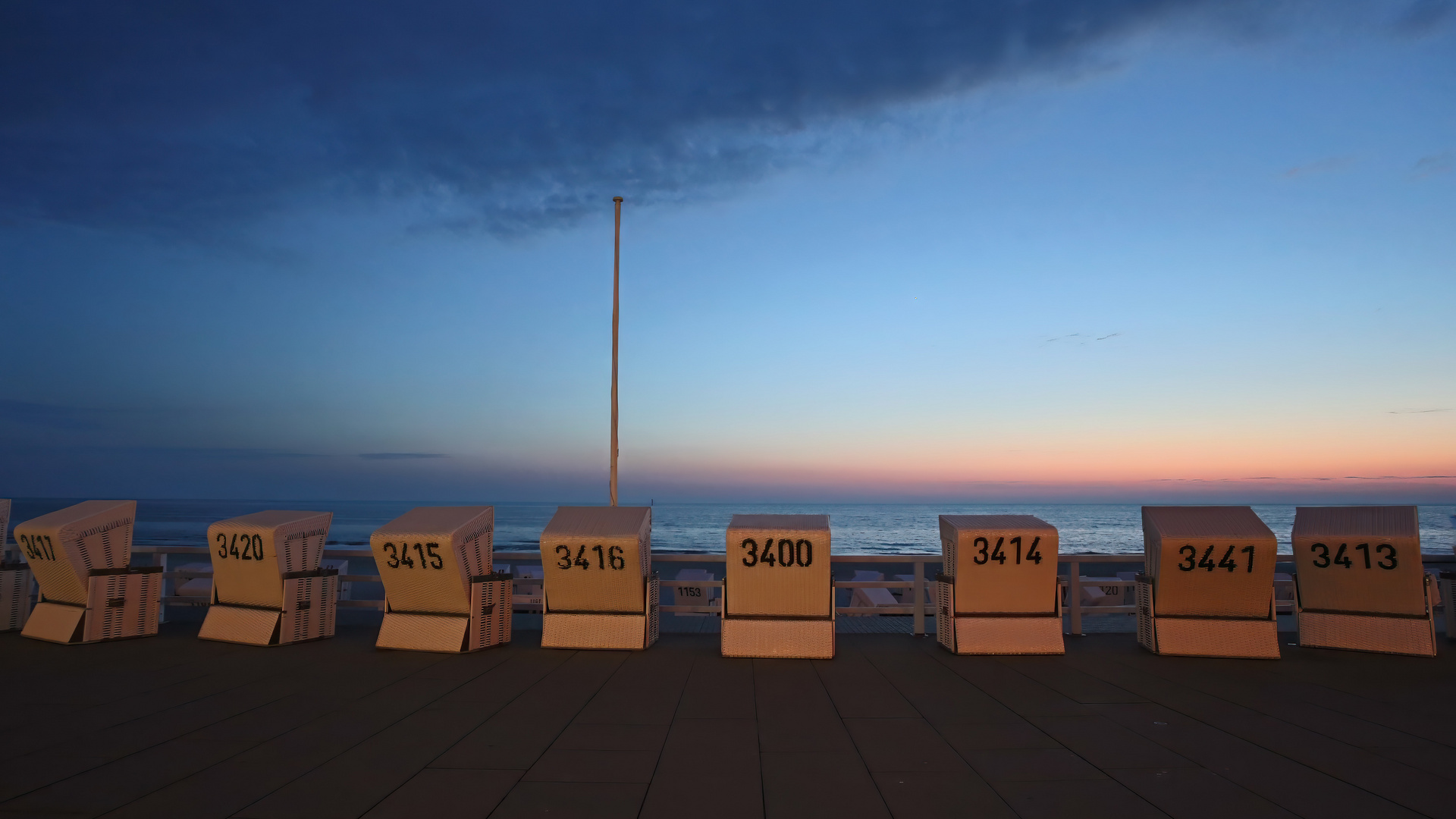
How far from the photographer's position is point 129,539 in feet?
35.3

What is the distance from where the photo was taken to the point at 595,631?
9.51 m

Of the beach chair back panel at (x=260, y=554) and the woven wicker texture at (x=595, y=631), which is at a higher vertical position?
the beach chair back panel at (x=260, y=554)

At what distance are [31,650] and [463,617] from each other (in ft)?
17.5

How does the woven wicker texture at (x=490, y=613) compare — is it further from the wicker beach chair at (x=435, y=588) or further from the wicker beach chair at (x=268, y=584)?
the wicker beach chair at (x=268, y=584)

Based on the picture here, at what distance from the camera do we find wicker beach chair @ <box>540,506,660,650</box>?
9.34 metres

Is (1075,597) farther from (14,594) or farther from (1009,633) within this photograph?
(14,594)

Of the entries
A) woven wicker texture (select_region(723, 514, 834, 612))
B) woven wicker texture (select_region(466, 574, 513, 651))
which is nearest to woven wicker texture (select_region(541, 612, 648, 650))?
woven wicker texture (select_region(466, 574, 513, 651))

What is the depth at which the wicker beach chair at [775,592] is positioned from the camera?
905 cm

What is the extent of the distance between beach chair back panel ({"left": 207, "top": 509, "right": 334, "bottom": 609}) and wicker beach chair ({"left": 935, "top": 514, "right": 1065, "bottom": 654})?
8.40 metres

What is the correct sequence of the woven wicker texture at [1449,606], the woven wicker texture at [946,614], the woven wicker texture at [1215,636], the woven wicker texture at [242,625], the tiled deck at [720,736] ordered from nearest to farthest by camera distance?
1. the tiled deck at [720,736]
2. the woven wicker texture at [1215,636]
3. the woven wicker texture at [946,614]
4. the woven wicker texture at [242,625]
5. the woven wicker texture at [1449,606]

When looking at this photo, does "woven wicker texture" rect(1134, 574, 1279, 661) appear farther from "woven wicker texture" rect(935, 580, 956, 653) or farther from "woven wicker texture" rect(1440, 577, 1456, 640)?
"woven wicker texture" rect(1440, 577, 1456, 640)

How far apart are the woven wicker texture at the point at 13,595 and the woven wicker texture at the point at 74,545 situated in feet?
1.74

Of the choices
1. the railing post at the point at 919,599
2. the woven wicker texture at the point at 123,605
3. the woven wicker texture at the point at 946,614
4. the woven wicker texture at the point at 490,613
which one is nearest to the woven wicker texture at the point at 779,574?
the woven wicker texture at the point at 946,614

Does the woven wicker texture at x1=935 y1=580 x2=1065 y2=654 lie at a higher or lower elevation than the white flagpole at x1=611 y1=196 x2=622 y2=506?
lower
